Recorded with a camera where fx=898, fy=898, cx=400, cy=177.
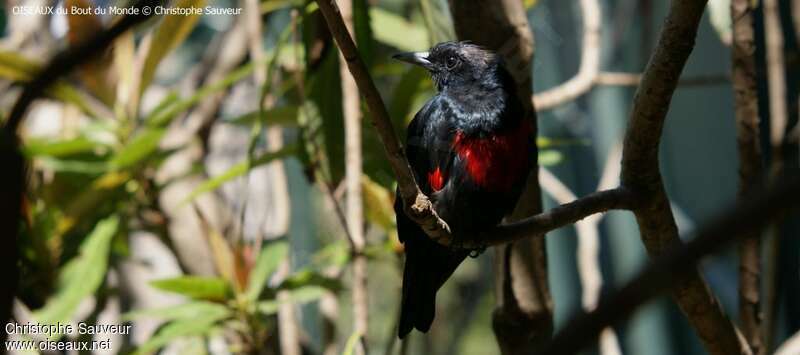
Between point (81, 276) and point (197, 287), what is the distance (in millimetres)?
314

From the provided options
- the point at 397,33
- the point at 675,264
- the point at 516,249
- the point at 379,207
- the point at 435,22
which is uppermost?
the point at 675,264

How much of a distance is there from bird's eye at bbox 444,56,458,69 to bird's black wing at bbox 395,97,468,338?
14cm

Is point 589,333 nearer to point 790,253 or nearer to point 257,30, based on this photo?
point 257,30

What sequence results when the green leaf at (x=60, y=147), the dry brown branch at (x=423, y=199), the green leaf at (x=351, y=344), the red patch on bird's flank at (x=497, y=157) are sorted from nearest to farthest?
the dry brown branch at (x=423, y=199) → the green leaf at (x=351, y=344) → the red patch on bird's flank at (x=497, y=157) → the green leaf at (x=60, y=147)

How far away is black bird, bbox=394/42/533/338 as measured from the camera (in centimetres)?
196

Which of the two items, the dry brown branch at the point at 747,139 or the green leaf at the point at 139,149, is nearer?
the dry brown branch at the point at 747,139

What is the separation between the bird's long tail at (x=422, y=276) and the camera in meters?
2.00

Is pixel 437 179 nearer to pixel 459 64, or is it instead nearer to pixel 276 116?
pixel 459 64

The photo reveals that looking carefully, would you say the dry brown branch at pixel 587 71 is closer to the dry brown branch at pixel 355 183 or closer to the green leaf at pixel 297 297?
the dry brown branch at pixel 355 183

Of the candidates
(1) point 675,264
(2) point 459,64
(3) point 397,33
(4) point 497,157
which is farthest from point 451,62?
(1) point 675,264

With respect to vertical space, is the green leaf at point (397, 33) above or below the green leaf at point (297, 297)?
above

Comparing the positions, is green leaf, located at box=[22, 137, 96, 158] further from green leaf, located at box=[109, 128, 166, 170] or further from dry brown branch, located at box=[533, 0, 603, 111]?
dry brown branch, located at box=[533, 0, 603, 111]

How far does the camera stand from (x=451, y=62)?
7.17 ft

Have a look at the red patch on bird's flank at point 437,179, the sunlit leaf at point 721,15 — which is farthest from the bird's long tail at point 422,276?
the sunlit leaf at point 721,15
